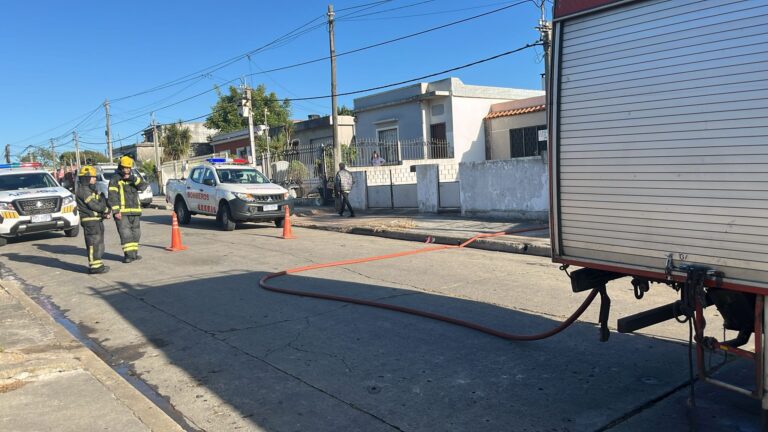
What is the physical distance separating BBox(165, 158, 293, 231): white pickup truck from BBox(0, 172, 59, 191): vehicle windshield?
3.48 metres

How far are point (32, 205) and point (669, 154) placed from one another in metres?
13.7

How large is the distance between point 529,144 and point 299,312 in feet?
60.4

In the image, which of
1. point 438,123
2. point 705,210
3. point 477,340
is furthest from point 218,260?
point 438,123

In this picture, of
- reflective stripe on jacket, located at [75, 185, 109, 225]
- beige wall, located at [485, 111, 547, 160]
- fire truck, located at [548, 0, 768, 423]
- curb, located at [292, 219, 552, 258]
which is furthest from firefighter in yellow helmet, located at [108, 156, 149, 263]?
beige wall, located at [485, 111, 547, 160]

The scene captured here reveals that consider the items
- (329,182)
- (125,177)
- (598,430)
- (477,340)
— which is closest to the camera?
(598,430)

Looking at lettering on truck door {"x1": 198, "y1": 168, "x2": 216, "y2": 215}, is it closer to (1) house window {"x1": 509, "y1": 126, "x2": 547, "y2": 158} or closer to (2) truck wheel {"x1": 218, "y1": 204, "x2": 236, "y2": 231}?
(2) truck wheel {"x1": 218, "y1": 204, "x2": 236, "y2": 231}

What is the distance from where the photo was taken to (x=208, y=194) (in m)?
15.4

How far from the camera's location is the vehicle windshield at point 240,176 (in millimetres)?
15344

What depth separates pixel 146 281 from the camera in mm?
8586

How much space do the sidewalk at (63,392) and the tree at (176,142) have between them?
143 feet

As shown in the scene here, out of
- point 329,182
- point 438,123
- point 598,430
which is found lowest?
point 598,430

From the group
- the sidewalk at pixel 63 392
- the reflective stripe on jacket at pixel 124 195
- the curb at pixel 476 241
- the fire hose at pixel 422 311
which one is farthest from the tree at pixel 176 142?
the sidewalk at pixel 63 392

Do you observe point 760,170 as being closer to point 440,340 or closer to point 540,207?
point 440,340

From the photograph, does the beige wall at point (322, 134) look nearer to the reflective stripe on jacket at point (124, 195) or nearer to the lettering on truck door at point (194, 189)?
the lettering on truck door at point (194, 189)
